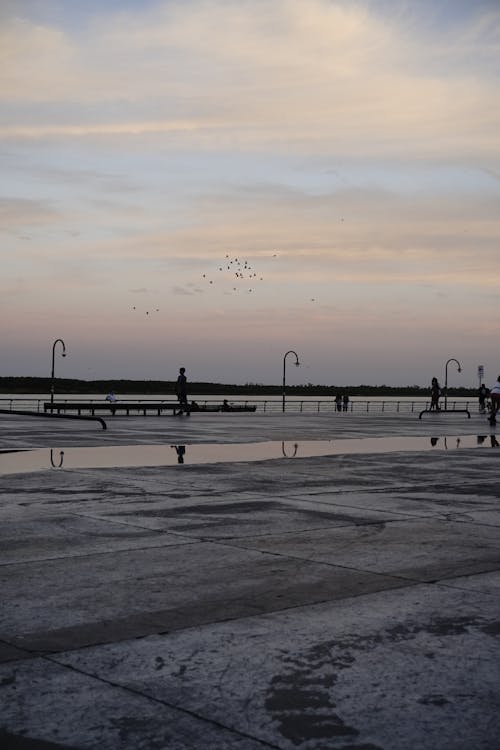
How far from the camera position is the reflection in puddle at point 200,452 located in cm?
1577

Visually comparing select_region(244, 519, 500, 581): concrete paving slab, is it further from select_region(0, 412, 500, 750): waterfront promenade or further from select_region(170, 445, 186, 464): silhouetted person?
select_region(170, 445, 186, 464): silhouetted person

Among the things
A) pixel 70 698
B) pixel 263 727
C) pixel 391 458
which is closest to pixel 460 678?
pixel 263 727

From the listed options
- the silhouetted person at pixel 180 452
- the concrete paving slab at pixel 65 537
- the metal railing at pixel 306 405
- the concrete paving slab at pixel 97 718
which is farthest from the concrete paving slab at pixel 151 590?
the metal railing at pixel 306 405

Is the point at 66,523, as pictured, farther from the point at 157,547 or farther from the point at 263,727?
the point at 263,727

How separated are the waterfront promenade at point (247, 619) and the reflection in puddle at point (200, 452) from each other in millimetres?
3609

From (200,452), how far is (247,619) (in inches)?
515

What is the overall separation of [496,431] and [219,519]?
2182 cm

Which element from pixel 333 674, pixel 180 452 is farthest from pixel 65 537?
pixel 180 452

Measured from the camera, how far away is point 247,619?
A: 5.62 meters

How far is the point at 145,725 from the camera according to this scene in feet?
12.8

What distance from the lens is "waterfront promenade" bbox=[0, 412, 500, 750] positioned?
3.95 metres

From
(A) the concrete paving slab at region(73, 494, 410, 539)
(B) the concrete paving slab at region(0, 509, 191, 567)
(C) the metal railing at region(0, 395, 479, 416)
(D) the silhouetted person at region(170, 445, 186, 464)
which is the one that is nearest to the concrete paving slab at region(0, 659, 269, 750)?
(B) the concrete paving slab at region(0, 509, 191, 567)

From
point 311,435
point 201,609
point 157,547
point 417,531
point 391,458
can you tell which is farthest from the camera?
point 311,435

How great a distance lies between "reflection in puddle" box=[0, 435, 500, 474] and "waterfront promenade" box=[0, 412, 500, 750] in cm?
361
